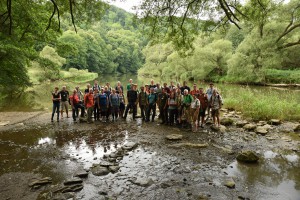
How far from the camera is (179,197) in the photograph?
18.1 ft

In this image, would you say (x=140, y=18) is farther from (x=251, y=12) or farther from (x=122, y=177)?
(x=122, y=177)

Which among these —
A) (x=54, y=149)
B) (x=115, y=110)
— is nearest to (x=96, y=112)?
(x=115, y=110)

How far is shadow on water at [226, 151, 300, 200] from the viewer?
19.4ft

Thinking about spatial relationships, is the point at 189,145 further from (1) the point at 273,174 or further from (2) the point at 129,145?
(1) the point at 273,174

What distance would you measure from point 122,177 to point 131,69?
11245 cm

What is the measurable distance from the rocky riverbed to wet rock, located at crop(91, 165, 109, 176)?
0.03 m

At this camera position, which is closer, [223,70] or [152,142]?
[152,142]

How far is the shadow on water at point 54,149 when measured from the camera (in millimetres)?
7027

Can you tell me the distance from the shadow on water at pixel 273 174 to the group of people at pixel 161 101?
13.1 ft

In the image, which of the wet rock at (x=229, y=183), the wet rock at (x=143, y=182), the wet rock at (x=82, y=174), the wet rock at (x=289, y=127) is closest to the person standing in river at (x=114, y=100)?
the wet rock at (x=82, y=174)

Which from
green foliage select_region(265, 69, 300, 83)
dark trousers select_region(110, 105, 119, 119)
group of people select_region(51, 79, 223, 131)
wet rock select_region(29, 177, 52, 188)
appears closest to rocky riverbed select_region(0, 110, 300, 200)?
wet rock select_region(29, 177, 52, 188)

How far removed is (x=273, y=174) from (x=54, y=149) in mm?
7988

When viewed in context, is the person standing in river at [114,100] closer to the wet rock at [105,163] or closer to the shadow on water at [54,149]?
the shadow on water at [54,149]

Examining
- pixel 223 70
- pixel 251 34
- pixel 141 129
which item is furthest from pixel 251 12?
pixel 223 70
